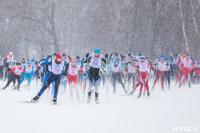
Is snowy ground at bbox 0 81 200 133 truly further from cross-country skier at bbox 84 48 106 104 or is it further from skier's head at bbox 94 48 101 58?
skier's head at bbox 94 48 101 58

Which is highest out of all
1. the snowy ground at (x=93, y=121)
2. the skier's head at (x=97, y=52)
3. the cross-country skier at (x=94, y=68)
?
the skier's head at (x=97, y=52)

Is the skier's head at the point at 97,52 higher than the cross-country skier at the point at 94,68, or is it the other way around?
the skier's head at the point at 97,52

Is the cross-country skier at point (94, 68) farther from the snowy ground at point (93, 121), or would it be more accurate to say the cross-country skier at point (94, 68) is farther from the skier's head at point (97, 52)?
the snowy ground at point (93, 121)

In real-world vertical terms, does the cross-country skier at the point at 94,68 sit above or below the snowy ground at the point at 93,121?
above

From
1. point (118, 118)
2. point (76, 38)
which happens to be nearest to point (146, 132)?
point (118, 118)

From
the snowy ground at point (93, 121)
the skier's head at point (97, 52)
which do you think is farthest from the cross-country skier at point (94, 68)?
the snowy ground at point (93, 121)

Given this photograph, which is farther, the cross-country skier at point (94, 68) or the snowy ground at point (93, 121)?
the cross-country skier at point (94, 68)

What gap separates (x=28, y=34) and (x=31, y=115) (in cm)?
2755

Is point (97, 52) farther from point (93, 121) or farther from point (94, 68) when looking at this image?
point (93, 121)

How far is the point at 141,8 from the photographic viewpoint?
30.7m

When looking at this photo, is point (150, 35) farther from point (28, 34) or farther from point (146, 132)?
point (146, 132)

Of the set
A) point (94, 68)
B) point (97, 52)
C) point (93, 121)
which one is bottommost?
point (93, 121)

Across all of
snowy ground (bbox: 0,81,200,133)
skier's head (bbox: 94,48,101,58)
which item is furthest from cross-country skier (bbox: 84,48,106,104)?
snowy ground (bbox: 0,81,200,133)

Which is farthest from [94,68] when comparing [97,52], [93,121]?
[93,121]
